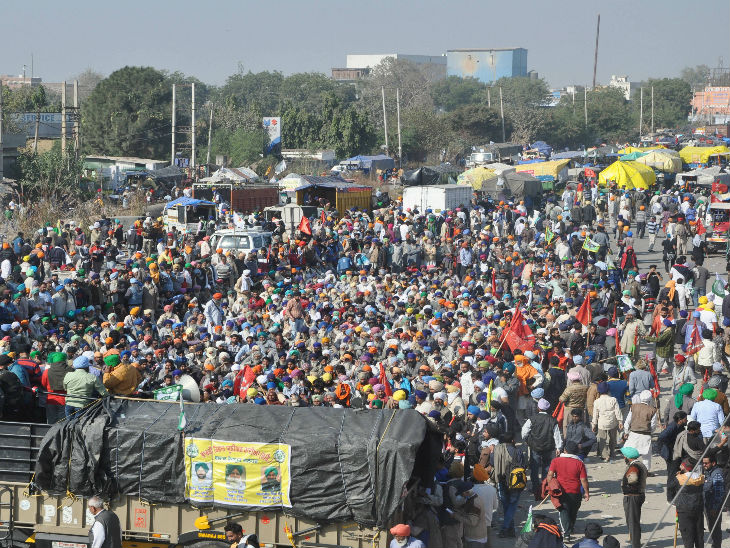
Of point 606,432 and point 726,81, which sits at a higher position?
point 726,81

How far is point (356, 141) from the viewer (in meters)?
66.2

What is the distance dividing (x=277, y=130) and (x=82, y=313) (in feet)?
162

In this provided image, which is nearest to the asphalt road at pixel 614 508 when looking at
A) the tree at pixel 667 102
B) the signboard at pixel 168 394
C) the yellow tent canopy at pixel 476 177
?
the signboard at pixel 168 394

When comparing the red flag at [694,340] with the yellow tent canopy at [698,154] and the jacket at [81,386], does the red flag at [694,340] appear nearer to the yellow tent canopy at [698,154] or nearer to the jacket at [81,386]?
the jacket at [81,386]

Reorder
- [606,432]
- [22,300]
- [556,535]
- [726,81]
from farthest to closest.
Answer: [726,81], [22,300], [606,432], [556,535]

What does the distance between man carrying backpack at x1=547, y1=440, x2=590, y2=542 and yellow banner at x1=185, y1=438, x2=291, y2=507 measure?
3.10 metres

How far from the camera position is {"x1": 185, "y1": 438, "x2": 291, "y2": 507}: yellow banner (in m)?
9.55

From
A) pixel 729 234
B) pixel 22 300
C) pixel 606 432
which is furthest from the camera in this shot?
pixel 729 234

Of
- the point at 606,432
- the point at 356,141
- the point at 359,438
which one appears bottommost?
the point at 606,432

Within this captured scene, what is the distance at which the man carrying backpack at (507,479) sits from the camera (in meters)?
11.5

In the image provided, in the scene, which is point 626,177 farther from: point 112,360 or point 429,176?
point 112,360

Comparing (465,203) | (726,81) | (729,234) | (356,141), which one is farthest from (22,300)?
(726,81)

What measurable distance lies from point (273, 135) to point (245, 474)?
59.1 m

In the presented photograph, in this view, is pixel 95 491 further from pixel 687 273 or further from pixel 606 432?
pixel 687 273
